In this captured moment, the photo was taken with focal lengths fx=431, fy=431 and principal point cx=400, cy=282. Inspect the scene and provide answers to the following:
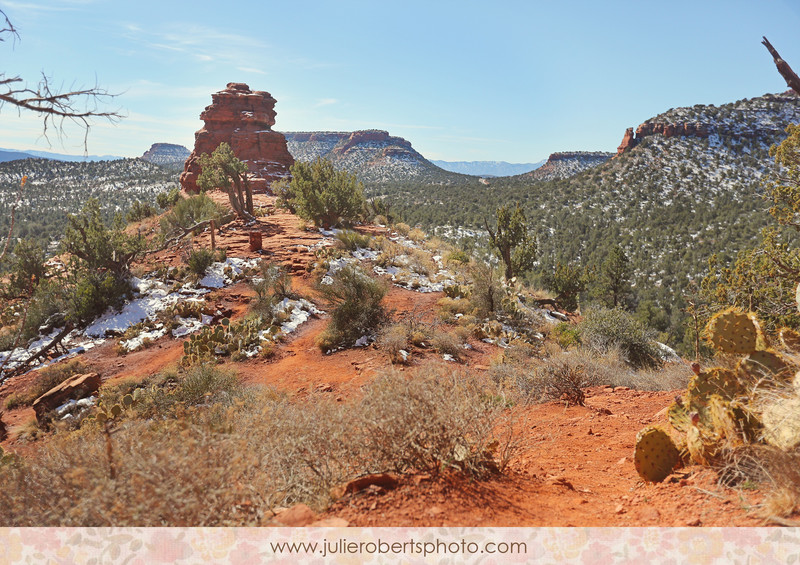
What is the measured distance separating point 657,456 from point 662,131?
68299 mm

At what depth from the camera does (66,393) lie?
292 inches

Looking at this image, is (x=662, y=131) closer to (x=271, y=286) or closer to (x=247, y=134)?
(x=247, y=134)

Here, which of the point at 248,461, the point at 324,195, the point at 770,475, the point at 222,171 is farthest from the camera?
the point at 222,171

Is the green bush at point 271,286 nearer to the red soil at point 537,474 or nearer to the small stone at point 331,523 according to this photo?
the red soil at point 537,474

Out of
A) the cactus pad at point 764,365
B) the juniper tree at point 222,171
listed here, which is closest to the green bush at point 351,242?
the juniper tree at point 222,171

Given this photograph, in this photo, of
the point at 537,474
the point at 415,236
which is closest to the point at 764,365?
the point at 537,474

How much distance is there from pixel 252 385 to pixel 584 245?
131ft

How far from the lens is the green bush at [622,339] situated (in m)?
10.4

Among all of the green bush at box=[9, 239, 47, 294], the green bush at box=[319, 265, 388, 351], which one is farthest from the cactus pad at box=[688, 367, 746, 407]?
the green bush at box=[9, 239, 47, 294]

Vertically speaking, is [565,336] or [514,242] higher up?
[514,242]

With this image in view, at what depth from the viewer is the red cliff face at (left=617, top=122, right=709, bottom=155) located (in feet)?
179

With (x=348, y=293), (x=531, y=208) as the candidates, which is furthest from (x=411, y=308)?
(x=531, y=208)

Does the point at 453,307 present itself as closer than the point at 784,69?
No

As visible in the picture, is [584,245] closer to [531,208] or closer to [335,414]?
[531,208]
